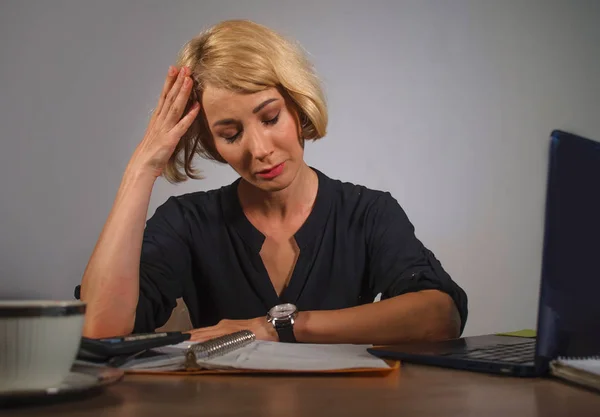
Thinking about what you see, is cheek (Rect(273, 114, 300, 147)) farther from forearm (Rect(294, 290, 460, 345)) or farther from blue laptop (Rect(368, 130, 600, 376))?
blue laptop (Rect(368, 130, 600, 376))

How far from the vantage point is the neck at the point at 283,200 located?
62.2 inches

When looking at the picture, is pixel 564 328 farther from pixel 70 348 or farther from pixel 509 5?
pixel 509 5

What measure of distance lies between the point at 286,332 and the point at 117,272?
1.33ft

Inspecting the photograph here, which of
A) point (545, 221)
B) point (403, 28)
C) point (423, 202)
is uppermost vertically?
point (403, 28)

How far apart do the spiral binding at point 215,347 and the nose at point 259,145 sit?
25.4 inches

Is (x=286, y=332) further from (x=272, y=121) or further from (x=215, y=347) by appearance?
(x=272, y=121)

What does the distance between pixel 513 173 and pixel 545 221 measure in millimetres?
1805

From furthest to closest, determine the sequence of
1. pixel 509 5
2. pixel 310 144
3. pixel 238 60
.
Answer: pixel 509 5 → pixel 310 144 → pixel 238 60

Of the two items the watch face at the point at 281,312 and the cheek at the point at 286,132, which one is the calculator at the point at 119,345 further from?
the cheek at the point at 286,132

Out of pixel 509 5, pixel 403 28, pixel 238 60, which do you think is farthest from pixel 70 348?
Answer: pixel 509 5

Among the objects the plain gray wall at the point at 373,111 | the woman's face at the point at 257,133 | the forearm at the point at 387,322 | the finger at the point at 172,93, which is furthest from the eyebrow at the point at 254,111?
the plain gray wall at the point at 373,111

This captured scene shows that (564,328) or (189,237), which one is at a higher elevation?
(189,237)

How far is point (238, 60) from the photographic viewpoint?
4.60 feet

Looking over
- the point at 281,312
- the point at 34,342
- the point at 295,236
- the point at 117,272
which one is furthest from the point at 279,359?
the point at 295,236
